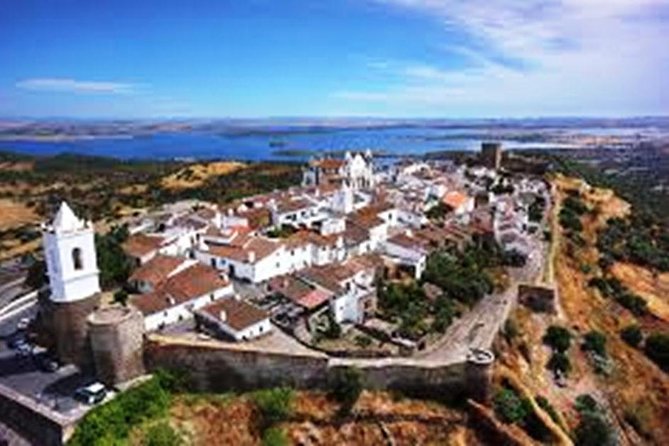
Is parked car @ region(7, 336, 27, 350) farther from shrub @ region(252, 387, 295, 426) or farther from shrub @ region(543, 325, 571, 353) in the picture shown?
shrub @ region(543, 325, 571, 353)

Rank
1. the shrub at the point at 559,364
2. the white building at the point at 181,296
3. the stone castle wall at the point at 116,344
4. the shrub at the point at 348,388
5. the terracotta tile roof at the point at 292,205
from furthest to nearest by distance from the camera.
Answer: the terracotta tile roof at the point at 292,205 < the shrub at the point at 559,364 < the white building at the point at 181,296 < the shrub at the point at 348,388 < the stone castle wall at the point at 116,344

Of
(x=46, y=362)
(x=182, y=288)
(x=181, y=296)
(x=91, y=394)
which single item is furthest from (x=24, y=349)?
(x=182, y=288)

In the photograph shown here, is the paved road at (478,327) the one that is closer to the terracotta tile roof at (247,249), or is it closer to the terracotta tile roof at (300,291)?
the terracotta tile roof at (300,291)

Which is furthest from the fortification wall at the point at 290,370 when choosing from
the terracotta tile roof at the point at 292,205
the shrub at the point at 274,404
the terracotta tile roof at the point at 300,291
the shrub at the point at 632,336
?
the terracotta tile roof at the point at 292,205

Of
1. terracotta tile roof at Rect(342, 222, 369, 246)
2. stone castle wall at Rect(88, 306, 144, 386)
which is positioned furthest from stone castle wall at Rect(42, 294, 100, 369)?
terracotta tile roof at Rect(342, 222, 369, 246)

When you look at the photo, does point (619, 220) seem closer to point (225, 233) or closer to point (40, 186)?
point (225, 233)
